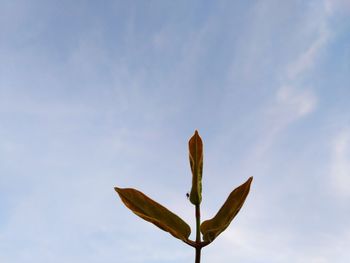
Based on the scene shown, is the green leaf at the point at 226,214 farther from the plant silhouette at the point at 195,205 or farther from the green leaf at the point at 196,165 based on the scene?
the green leaf at the point at 196,165

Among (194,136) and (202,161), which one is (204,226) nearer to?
(202,161)

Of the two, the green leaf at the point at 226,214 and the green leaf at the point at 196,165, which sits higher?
the green leaf at the point at 196,165

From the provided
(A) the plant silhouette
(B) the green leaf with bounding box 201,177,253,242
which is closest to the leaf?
(A) the plant silhouette

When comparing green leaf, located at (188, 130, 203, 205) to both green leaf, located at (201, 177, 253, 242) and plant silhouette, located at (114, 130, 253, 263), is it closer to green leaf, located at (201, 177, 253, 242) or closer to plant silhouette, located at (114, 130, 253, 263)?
plant silhouette, located at (114, 130, 253, 263)

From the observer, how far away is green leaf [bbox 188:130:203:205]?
229 centimetres

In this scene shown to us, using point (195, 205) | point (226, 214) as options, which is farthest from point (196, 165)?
point (226, 214)

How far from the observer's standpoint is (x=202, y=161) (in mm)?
2320

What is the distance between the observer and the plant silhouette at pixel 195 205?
7.40ft

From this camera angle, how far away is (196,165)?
2289 millimetres

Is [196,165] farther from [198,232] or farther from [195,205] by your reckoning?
[198,232]

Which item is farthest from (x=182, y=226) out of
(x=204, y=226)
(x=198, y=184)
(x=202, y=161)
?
(x=202, y=161)

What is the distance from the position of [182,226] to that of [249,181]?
1.62 ft

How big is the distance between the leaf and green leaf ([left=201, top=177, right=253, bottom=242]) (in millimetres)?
119

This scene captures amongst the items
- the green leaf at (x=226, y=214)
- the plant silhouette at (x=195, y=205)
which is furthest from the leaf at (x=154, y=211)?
the green leaf at (x=226, y=214)
